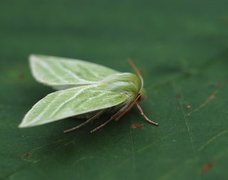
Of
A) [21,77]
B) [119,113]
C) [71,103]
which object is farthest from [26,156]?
[21,77]

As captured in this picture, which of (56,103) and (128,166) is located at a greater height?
(56,103)

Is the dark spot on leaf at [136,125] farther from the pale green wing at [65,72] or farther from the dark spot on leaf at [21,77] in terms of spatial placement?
the dark spot on leaf at [21,77]

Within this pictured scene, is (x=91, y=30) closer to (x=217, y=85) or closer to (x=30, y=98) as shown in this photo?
(x=30, y=98)

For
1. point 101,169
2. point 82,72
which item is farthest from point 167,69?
point 101,169

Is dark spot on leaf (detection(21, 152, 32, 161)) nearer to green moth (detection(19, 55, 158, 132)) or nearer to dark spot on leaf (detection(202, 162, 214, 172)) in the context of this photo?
green moth (detection(19, 55, 158, 132))

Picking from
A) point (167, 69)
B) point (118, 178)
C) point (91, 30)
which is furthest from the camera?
point (91, 30)

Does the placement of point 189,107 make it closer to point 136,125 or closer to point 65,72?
point 136,125
